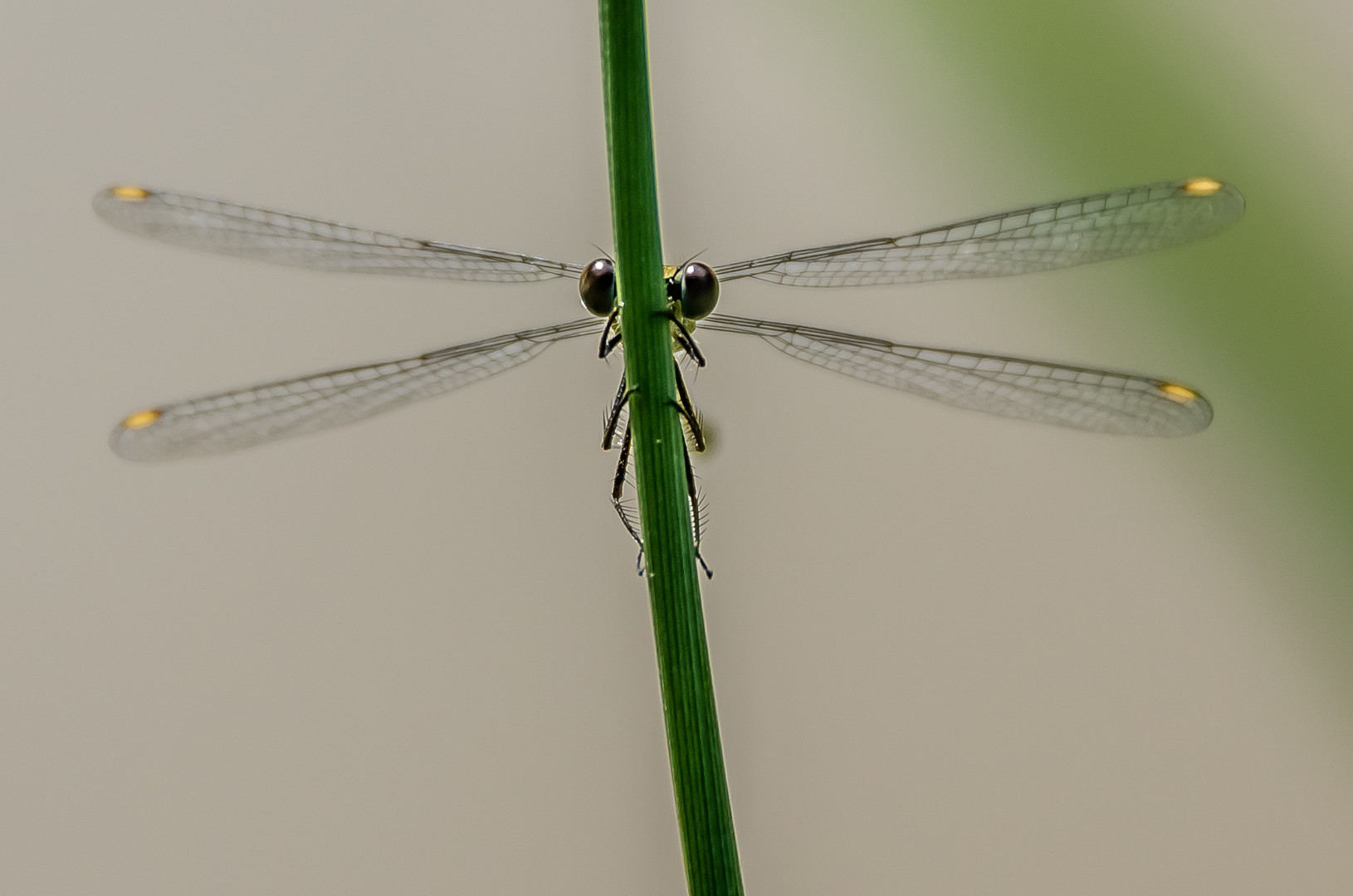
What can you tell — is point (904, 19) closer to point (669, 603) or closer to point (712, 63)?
point (669, 603)

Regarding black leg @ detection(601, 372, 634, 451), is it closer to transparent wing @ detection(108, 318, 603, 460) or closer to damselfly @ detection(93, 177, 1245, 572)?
damselfly @ detection(93, 177, 1245, 572)

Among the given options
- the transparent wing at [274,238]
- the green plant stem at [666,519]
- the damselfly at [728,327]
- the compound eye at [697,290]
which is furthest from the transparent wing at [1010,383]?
the green plant stem at [666,519]

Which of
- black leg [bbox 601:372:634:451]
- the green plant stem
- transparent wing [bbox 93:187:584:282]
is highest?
transparent wing [bbox 93:187:584:282]

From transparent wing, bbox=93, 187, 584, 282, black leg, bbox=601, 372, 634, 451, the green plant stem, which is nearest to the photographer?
the green plant stem

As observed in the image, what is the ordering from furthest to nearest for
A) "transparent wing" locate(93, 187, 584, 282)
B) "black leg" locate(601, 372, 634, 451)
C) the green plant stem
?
"transparent wing" locate(93, 187, 584, 282), "black leg" locate(601, 372, 634, 451), the green plant stem

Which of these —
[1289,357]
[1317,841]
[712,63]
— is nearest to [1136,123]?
[1289,357]

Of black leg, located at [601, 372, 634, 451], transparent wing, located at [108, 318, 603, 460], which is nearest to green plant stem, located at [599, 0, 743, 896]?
black leg, located at [601, 372, 634, 451]

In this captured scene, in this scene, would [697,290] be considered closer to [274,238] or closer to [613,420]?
[613,420]
